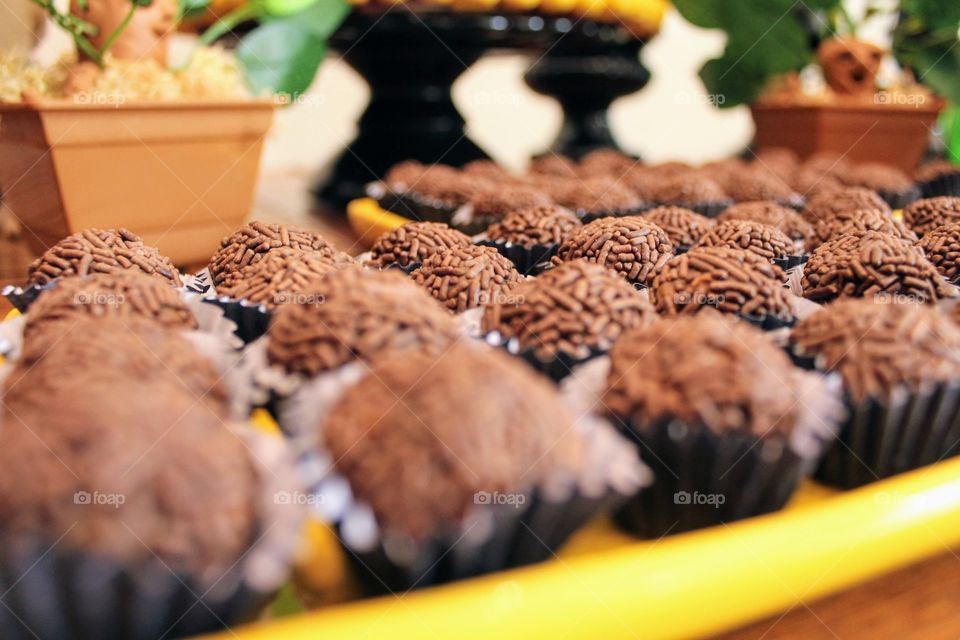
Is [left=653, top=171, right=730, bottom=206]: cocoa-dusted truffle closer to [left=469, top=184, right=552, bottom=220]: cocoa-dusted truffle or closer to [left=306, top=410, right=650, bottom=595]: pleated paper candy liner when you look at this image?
[left=469, top=184, right=552, bottom=220]: cocoa-dusted truffle

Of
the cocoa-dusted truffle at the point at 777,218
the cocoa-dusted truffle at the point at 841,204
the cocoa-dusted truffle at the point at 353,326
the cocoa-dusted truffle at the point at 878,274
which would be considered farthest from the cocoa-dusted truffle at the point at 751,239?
the cocoa-dusted truffle at the point at 353,326

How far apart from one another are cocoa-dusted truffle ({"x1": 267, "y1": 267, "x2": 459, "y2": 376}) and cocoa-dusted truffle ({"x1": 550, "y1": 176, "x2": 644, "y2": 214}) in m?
1.06

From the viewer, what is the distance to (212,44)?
7.99ft

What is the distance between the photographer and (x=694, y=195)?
1992 mm

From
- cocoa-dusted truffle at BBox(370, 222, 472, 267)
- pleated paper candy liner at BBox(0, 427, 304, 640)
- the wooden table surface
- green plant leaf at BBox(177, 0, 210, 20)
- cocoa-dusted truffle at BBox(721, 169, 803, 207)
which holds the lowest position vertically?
cocoa-dusted truffle at BBox(721, 169, 803, 207)

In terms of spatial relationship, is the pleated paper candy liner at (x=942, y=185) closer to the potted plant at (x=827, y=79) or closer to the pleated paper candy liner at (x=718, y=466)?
the potted plant at (x=827, y=79)

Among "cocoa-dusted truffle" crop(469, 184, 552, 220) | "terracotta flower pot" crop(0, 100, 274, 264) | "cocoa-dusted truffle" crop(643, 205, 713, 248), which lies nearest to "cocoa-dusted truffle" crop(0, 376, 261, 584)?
"cocoa-dusted truffle" crop(643, 205, 713, 248)

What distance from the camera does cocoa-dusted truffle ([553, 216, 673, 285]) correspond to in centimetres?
126

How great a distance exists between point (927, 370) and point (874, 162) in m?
2.37

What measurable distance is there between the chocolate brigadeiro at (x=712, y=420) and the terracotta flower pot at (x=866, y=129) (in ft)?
7.83

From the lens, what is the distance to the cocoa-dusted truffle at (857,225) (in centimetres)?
139

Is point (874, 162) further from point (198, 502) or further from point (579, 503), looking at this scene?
point (198, 502)

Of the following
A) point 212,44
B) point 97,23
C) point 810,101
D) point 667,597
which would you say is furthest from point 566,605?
point 810,101

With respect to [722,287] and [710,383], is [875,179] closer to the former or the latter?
[722,287]
